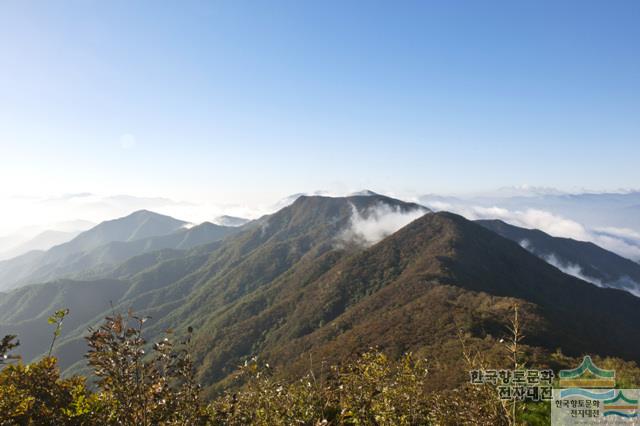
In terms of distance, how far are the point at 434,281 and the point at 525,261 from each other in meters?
54.7

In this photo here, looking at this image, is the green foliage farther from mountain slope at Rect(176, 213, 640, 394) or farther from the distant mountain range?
mountain slope at Rect(176, 213, 640, 394)

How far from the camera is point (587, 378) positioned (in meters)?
10.4

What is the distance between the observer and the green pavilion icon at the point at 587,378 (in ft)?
31.1

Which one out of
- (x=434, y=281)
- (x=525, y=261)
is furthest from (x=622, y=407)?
(x=525, y=261)

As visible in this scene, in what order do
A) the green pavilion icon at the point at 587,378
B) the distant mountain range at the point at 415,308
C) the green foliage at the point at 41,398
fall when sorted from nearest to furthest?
the green foliage at the point at 41,398 < the green pavilion icon at the point at 587,378 < the distant mountain range at the point at 415,308

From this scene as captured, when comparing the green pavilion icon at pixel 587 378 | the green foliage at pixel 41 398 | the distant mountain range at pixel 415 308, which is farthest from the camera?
the distant mountain range at pixel 415 308

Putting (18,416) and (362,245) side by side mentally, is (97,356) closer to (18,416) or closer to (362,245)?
(18,416)

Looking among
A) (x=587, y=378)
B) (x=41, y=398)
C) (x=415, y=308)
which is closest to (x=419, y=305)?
(x=415, y=308)

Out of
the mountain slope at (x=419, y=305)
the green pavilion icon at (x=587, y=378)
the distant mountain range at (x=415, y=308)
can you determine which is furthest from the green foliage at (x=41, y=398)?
the mountain slope at (x=419, y=305)

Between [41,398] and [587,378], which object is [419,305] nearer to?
[587,378]

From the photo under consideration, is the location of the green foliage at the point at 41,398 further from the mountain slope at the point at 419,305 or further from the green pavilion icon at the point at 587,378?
the mountain slope at the point at 419,305

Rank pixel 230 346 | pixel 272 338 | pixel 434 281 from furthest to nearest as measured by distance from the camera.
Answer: pixel 230 346 → pixel 272 338 → pixel 434 281

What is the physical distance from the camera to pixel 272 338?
104812mm

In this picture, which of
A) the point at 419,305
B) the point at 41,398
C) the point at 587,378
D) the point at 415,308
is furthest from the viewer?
the point at 419,305
